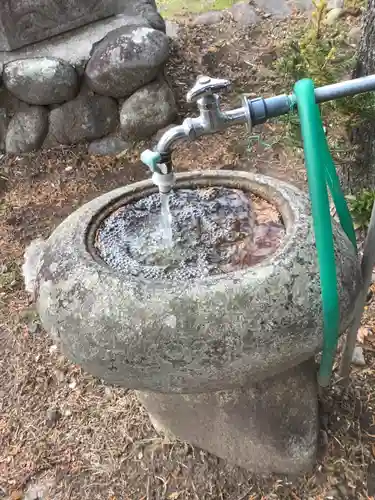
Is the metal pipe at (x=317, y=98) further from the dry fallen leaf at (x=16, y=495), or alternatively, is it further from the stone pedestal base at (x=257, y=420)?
the dry fallen leaf at (x=16, y=495)

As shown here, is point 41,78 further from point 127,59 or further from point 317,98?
point 317,98

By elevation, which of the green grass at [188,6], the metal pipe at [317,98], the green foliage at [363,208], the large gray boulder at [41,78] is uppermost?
the metal pipe at [317,98]

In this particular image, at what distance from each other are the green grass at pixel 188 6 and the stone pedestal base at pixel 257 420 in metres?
4.53

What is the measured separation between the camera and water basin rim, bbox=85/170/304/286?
5.06 feet

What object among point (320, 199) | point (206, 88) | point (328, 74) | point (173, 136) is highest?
point (206, 88)

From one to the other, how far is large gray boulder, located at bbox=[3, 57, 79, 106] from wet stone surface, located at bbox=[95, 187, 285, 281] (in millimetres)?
2485

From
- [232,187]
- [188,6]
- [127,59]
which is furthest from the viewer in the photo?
[188,6]

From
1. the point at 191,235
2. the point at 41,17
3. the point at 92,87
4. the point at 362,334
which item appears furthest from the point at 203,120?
the point at 41,17

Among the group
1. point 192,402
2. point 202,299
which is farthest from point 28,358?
point 202,299

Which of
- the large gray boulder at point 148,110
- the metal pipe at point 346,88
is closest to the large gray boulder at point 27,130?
the large gray boulder at point 148,110

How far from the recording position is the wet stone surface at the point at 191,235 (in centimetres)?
155

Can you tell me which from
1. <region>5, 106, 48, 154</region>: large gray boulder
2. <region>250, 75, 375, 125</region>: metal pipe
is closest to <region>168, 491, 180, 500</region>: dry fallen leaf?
<region>250, 75, 375, 125</region>: metal pipe

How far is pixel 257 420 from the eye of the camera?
6.08 feet

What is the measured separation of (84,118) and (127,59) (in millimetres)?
570
